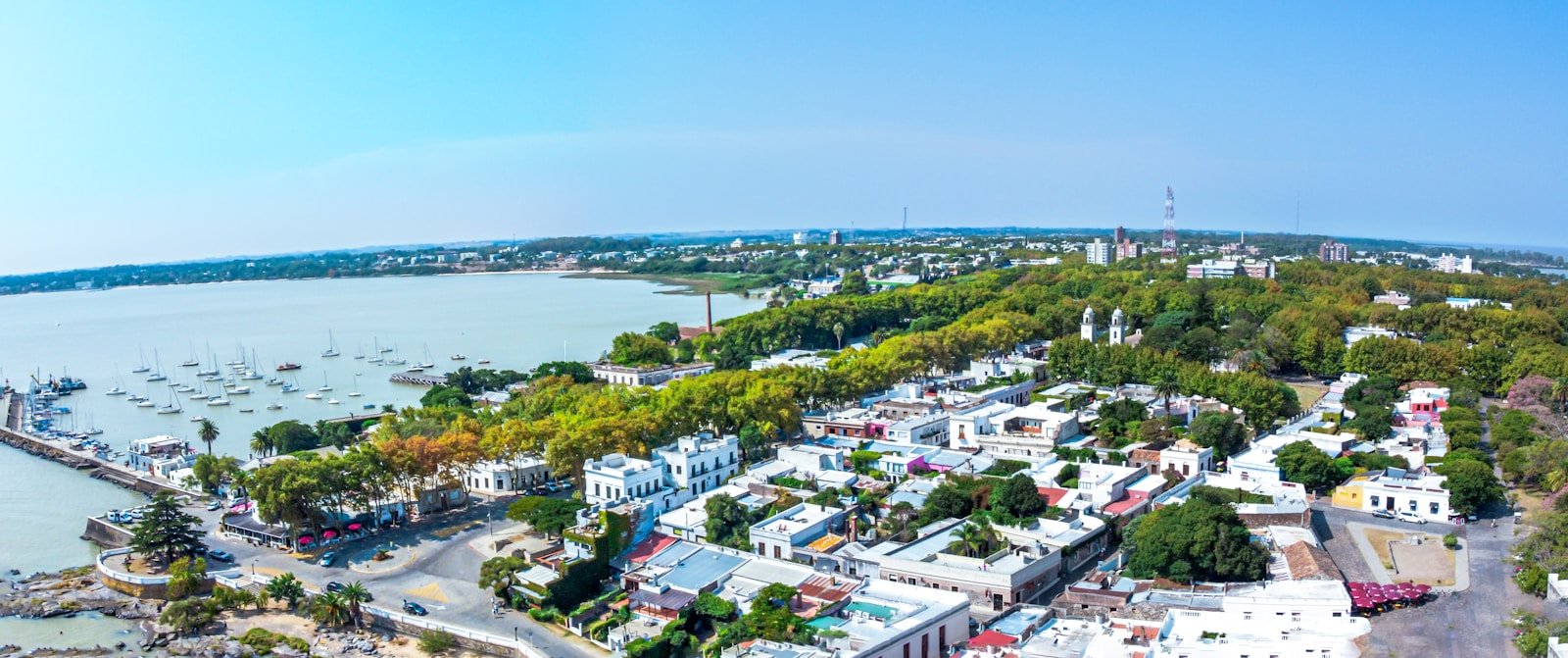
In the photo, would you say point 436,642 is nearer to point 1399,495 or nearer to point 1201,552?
point 1201,552

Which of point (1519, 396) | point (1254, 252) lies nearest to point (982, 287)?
point (1519, 396)

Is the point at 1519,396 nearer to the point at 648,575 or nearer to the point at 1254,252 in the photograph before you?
the point at 648,575

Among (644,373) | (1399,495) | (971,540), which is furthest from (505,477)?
(1399,495)

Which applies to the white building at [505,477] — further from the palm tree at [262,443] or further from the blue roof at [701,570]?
the blue roof at [701,570]

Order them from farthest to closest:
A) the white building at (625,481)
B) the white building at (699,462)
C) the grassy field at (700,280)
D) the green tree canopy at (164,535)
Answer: the grassy field at (700,280) < the white building at (699,462) < the white building at (625,481) < the green tree canopy at (164,535)

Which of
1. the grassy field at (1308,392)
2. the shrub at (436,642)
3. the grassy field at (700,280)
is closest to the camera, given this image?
the shrub at (436,642)

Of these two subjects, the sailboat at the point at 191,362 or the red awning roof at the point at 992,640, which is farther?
the sailboat at the point at 191,362

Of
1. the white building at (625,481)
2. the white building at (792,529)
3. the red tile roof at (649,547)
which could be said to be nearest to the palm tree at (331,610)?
the red tile roof at (649,547)
